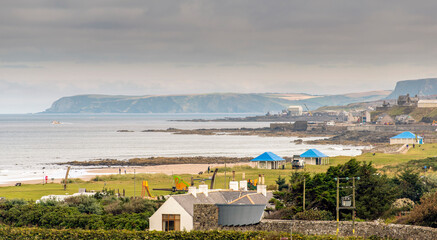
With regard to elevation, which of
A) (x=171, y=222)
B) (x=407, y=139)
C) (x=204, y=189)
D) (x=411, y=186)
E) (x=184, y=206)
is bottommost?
(x=171, y=222)

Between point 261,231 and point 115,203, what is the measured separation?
37.5 feet

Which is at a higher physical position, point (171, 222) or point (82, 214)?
point (171, 222)

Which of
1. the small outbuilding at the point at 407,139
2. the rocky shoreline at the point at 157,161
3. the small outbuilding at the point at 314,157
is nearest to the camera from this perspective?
the small outbuilding at the point at 314,157

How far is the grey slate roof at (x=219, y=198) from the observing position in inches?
1134

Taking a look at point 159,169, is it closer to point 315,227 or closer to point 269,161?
point 269,161

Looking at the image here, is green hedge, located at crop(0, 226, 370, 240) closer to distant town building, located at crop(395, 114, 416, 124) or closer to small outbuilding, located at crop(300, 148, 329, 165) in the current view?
small outbuilding, located at crop(300, 148, 329, 165)

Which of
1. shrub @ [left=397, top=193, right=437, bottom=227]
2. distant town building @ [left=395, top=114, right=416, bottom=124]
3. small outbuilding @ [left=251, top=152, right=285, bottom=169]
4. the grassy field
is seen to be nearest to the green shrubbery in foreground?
the grassy field

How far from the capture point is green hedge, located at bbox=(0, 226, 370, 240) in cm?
2652

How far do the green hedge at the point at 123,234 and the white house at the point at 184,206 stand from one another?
114 cm

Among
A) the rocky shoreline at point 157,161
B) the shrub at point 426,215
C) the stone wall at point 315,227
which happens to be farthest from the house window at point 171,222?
the rocky shoreline at point 157,161

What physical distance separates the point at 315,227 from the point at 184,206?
5.92m

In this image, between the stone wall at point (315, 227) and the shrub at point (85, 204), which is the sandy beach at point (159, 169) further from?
the stone wall at point (315, 227)

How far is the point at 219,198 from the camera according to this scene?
30453 millimetres

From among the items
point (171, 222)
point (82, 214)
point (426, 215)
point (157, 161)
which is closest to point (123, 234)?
point (171, 222)
